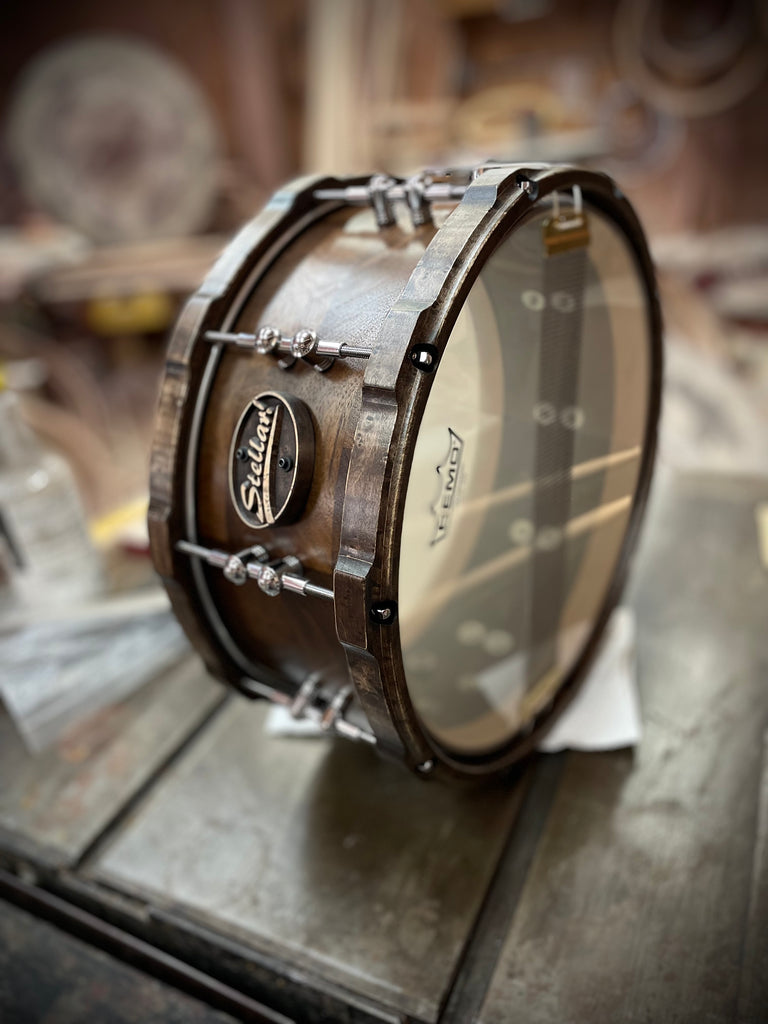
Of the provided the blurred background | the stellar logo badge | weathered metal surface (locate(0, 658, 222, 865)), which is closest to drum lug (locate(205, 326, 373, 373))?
the stellar logo badge

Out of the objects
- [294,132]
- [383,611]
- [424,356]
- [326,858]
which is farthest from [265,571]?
[294,132]

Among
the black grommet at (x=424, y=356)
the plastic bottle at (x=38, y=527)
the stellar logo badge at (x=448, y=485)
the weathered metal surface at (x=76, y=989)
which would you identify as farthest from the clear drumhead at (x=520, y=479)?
the plastic bottle at (x=38, y=527)

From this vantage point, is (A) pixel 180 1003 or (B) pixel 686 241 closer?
(A) pixel 180 1003

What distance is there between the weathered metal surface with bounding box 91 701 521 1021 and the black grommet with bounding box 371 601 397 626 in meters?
0.41

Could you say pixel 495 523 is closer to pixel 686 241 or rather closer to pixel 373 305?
pixel 373 305

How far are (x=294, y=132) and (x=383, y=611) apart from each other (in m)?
4.76

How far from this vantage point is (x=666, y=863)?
819mm

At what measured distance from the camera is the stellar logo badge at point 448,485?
742mm

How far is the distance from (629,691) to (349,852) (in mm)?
454

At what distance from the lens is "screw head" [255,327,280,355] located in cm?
71

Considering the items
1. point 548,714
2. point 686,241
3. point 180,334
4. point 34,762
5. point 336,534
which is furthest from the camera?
point 686,241

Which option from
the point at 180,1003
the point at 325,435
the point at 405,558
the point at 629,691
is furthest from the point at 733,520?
the point at 180,1003

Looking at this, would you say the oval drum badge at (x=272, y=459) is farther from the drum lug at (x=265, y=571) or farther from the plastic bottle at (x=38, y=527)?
the plastic bottle at (x=38, y=527)

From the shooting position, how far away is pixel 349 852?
2.87 ft
